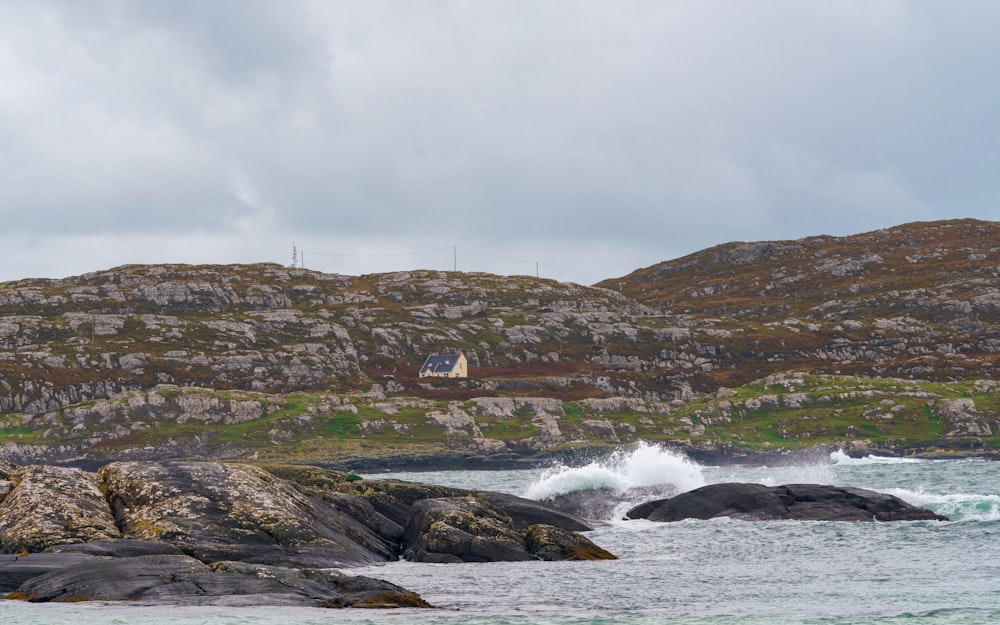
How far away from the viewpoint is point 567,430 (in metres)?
170

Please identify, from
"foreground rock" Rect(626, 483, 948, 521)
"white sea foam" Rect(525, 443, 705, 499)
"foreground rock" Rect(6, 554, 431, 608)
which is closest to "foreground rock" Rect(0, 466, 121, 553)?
"foreground rock" Rect(6, 554, 431, 608)

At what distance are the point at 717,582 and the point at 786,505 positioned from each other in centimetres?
2391

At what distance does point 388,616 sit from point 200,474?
1843 cm

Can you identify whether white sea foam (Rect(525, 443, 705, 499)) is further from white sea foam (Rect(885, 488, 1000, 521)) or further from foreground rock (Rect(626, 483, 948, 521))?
white sea foam (Rect(885, 488, 1000, 521))

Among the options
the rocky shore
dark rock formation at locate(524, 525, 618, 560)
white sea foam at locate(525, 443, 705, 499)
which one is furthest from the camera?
white sea foam at locate(525, 443, 705, 499)

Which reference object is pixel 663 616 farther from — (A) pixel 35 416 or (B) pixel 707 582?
(A) pixel 35 416

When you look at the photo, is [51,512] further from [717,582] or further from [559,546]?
[717,582]

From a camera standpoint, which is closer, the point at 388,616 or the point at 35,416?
the point at 388,616

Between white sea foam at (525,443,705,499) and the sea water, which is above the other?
white sea foam at (525,443,705,499)

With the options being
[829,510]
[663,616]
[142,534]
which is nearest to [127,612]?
[142,534]

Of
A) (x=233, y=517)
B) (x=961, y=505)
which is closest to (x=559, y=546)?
(x=233, y=517)

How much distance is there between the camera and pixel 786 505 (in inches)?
2292

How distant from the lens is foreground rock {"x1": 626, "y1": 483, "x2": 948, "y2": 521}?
56.6 meters

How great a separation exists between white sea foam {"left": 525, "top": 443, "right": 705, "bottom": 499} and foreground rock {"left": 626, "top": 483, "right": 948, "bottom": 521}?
22.3 feet
